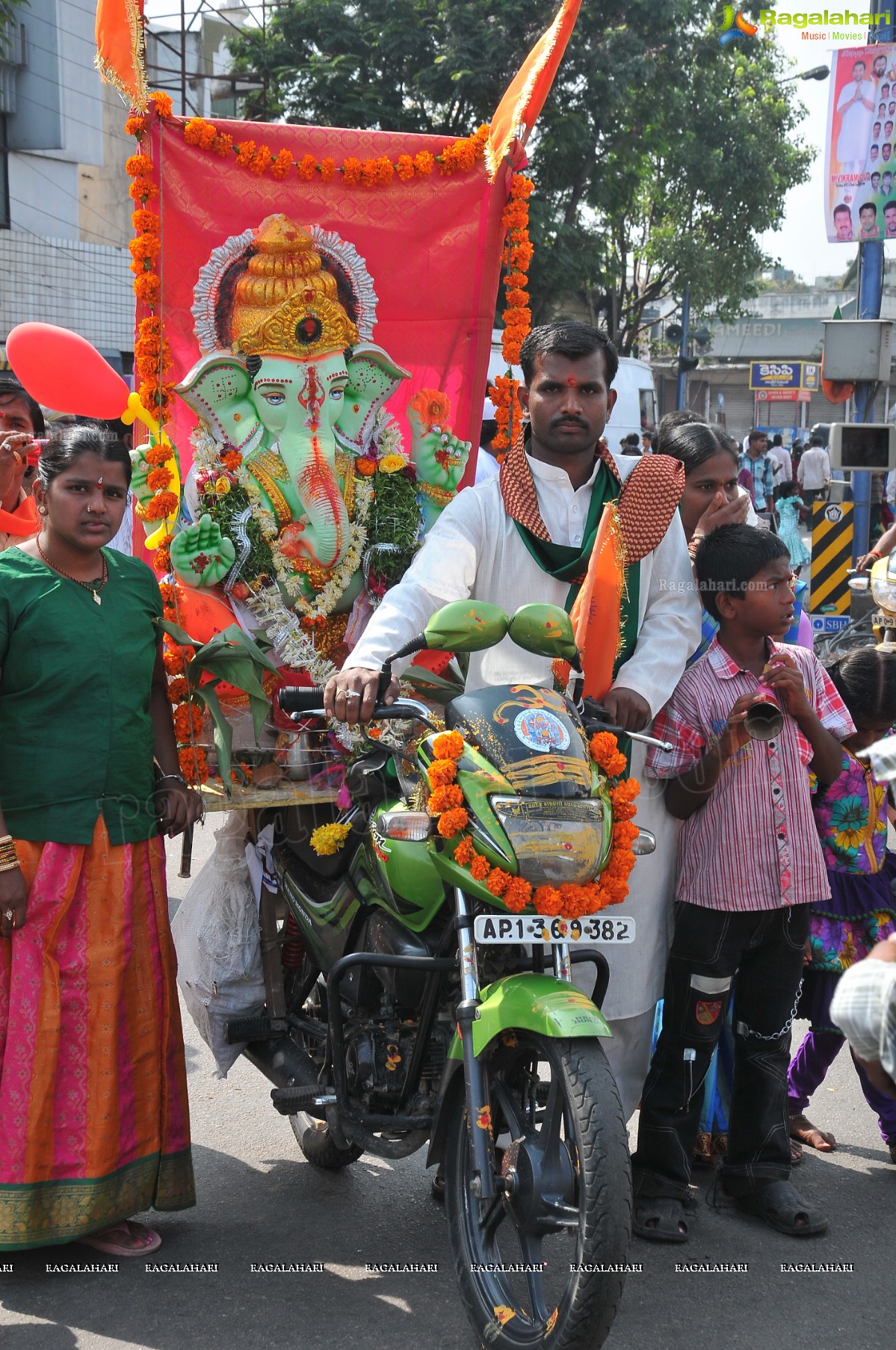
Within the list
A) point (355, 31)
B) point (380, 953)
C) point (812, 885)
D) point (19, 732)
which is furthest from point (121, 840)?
point (355, 31)

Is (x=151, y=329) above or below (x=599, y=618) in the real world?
above

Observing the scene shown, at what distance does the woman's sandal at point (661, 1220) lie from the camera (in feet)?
10.7

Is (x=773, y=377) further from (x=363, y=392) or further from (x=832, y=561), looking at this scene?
(x=363, y=392)

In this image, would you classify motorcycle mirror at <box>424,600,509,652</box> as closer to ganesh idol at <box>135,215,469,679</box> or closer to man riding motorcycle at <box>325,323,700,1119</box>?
man riding motorcycle at <box>325,323,700,1119</box>

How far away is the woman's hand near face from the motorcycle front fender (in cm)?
181

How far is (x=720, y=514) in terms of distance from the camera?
4.00 meters

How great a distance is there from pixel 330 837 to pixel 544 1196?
1.07 meters

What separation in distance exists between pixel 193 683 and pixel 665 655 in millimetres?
1231

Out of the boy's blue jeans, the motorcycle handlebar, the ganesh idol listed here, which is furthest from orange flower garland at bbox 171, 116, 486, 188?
the boy's blue jeans

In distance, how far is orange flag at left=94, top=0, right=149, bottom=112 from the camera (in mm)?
3781

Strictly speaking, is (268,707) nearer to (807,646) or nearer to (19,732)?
(19,732)

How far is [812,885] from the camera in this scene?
332 cm

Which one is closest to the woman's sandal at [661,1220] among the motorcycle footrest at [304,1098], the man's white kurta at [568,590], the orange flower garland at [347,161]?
the man's white kurta at [568,590]

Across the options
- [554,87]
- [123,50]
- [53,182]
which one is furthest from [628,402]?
[123,50]
